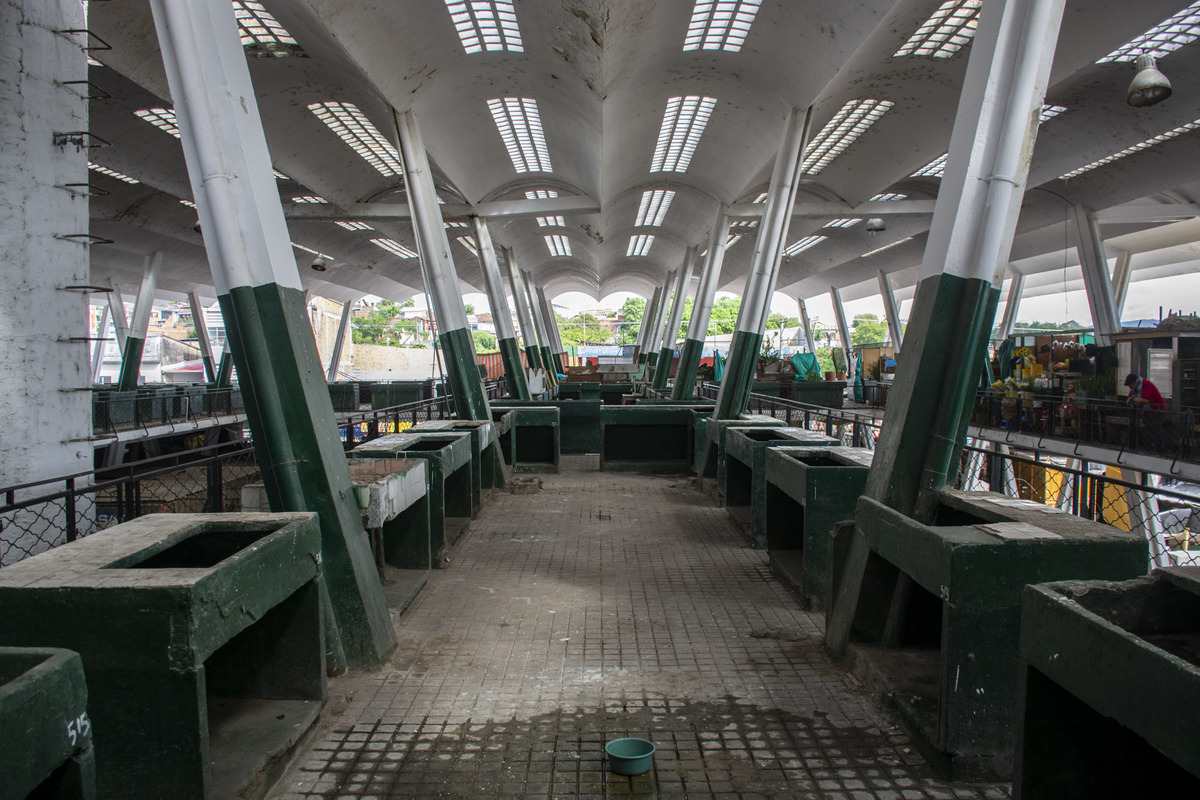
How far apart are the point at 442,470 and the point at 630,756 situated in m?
4.46

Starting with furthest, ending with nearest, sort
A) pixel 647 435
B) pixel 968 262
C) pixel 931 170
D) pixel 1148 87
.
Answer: pixel 931 170 < pixel 647 435 < pixel 1148 87 < pixel 968 262

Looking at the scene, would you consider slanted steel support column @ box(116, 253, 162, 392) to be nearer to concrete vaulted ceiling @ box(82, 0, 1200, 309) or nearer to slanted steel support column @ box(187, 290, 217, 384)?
concrete vaulted ceiling @ box(82, 0, 1200, 309)

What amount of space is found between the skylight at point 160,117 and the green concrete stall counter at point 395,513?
13.2 metres

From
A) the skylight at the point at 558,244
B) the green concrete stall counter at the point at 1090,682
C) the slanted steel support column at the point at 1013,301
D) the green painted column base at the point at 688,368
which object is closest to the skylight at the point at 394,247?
the skylight at the point at 558,244

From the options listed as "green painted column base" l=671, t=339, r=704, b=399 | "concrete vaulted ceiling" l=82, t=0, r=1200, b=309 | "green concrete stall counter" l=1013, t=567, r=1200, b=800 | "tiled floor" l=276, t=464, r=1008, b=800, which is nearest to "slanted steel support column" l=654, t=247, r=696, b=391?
"concrete vaulted ceiling" l=82, t=0, r=1200, b=309

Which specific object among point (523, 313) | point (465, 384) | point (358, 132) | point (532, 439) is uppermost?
point (358, 132)

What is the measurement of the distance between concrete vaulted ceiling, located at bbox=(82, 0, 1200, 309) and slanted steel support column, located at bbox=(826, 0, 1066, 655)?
7.07 m

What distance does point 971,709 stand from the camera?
3.94 m

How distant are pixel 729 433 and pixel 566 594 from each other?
14.2ft

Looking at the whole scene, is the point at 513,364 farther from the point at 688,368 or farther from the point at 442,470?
the point at 442,470

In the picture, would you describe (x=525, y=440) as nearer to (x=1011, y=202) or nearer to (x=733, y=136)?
(x=733, y=136)

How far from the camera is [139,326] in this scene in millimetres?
30078

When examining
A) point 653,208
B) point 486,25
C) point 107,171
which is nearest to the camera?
point 486,25

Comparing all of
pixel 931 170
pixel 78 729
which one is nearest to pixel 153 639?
pixel 78 729
